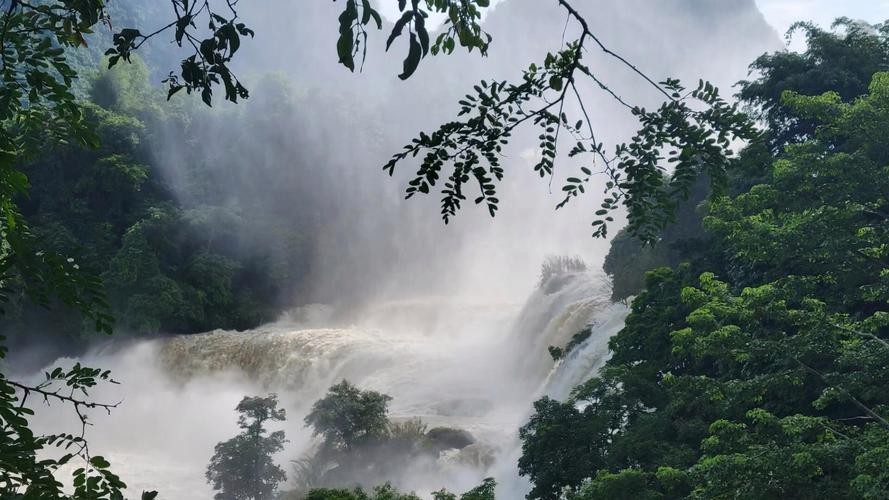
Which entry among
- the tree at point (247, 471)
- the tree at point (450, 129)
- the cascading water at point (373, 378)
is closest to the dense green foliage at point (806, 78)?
the cascading water at point (373, 378)

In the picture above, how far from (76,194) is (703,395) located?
20687 millimetres

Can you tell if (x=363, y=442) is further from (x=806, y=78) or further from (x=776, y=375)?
(x=806, y=78)

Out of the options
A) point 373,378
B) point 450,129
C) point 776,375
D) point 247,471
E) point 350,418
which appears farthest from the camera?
point 373,378

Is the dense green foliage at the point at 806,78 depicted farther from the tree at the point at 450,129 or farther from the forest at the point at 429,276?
the tree at the point at 450,129

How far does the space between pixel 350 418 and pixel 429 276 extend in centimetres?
1735

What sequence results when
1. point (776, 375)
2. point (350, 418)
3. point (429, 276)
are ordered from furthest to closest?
point (429, 276) < point (350, 418) < point (776, 375)

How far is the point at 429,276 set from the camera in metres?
30.2

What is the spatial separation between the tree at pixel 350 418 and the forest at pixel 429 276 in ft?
0.15

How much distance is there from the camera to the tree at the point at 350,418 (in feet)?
42.3

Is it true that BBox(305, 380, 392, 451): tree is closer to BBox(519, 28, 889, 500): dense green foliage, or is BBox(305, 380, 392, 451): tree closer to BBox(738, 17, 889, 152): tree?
BBox(519, 28, 889, 500): dense green foliage

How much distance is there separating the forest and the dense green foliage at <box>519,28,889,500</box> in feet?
0.10

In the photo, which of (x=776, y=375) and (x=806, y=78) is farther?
(x=806, y=78)

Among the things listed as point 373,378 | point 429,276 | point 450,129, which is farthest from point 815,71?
point 429,276

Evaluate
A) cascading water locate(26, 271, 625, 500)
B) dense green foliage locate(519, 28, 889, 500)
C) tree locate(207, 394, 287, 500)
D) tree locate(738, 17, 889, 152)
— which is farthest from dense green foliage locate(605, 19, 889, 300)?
tree locate(207, 394, 287, 500)
